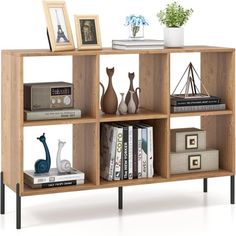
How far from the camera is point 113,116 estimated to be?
18.8ft

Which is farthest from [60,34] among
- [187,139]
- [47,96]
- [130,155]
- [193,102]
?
[187,139]

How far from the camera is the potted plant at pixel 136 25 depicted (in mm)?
5895

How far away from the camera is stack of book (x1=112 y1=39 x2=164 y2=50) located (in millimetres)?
5699

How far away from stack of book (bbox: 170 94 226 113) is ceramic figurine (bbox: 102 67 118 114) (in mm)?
405

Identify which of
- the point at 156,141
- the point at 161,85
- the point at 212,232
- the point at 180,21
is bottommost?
the point at 212,232

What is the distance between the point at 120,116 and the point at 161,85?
38 centimetres

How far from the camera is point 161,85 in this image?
19.3ft

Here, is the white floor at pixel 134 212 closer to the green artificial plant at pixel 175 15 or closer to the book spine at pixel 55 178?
the book spine at pixel 55 178

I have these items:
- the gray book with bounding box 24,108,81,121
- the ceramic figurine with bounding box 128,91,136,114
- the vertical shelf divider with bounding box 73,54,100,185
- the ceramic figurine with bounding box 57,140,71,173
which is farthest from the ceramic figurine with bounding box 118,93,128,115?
the ceramic figurine with bounding box 57,140,71,173

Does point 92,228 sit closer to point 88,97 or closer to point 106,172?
point 106,172

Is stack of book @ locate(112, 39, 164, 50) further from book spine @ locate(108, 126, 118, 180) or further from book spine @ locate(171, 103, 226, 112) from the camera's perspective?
book spine @ locate(108, 126, 118, 180)

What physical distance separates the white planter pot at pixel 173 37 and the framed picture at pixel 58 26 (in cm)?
72

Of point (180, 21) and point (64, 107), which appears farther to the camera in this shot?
point (180, 21)

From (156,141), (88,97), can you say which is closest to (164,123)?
(156,141)
